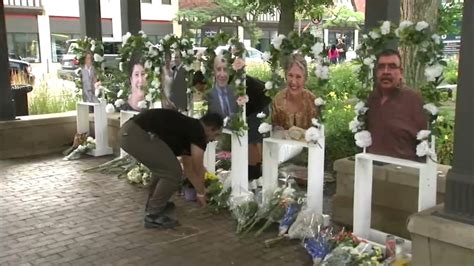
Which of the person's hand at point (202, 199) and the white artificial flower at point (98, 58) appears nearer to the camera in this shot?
the person's hand at point (202, 199)

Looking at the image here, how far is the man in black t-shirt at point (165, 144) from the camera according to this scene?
17.1 feet

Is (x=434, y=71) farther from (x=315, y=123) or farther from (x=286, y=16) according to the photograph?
(x=286, y=16)

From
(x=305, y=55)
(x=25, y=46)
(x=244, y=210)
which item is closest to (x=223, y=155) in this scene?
(x=244, y=210)

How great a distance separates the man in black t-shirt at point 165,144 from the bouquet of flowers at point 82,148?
11.9ft

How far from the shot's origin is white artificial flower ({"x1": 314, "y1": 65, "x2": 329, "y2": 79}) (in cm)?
502

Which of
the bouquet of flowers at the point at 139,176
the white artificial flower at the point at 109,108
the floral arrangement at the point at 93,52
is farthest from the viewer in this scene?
the floral arrangement at the point at 93,52

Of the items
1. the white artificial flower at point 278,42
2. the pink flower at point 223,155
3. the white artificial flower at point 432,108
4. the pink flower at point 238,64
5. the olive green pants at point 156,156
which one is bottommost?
the pink flower at point 223,155

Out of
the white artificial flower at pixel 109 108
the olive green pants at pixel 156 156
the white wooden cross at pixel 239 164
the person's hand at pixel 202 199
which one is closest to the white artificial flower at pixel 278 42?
the white wooden cross at pixel 239 164

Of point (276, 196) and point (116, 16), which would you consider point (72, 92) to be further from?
point (116, 16)

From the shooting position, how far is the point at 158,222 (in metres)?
5.45

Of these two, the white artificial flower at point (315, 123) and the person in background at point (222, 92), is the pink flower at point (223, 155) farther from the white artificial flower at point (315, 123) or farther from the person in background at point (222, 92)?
the white artificial flower at point (315, 123)

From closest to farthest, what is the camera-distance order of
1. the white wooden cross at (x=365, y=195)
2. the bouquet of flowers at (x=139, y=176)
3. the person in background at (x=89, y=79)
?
1. the white wooden cross at (x=365, y=195)
2. the bouquet of flowers at (x=139, y=176)
3. the person in background at (x=89, y=79)

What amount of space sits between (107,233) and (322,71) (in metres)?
2.51

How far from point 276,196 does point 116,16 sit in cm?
2776
